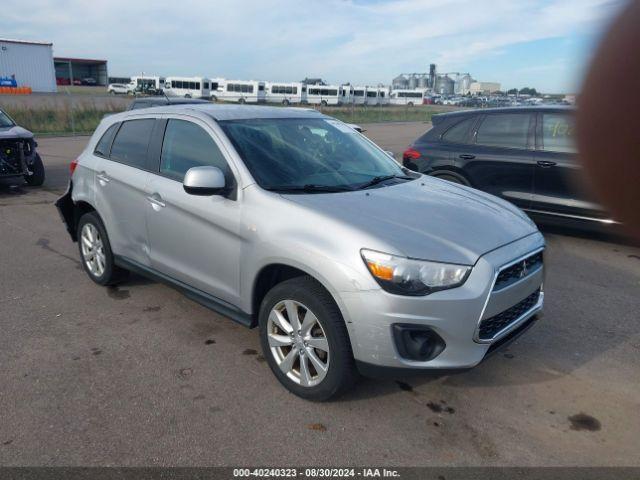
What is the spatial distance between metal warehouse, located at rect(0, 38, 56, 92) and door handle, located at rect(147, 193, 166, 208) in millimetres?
46887

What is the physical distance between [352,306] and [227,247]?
3.66ft

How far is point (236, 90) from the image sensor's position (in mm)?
57219

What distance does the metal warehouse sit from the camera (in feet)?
142

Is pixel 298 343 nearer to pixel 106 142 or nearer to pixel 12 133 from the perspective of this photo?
pixel 106 142

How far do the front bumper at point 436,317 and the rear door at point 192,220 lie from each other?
3.44 ft

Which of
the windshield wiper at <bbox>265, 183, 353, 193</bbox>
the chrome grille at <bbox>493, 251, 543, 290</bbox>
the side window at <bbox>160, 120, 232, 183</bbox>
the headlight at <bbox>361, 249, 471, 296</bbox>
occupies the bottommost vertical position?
the chrome grille at <bbox>493, 251, 543, 290</bbox>

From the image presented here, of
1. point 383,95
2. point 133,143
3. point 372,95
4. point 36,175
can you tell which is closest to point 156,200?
point 133,143

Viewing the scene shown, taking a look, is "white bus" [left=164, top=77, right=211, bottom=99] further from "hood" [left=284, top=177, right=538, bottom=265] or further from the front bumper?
the front bumper

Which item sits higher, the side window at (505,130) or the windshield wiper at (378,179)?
the side window at (505,130)

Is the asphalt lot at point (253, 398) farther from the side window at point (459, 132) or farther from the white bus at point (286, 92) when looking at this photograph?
the white bus at point (286, 92)

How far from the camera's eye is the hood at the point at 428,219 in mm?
2920

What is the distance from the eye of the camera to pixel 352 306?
2.85 meters

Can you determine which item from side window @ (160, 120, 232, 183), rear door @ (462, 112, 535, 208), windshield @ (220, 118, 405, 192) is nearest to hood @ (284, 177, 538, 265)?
windshield @ (220, 118, 405, 192)

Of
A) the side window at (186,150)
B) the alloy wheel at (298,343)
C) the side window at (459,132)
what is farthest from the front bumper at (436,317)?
the side window at (459,132)
